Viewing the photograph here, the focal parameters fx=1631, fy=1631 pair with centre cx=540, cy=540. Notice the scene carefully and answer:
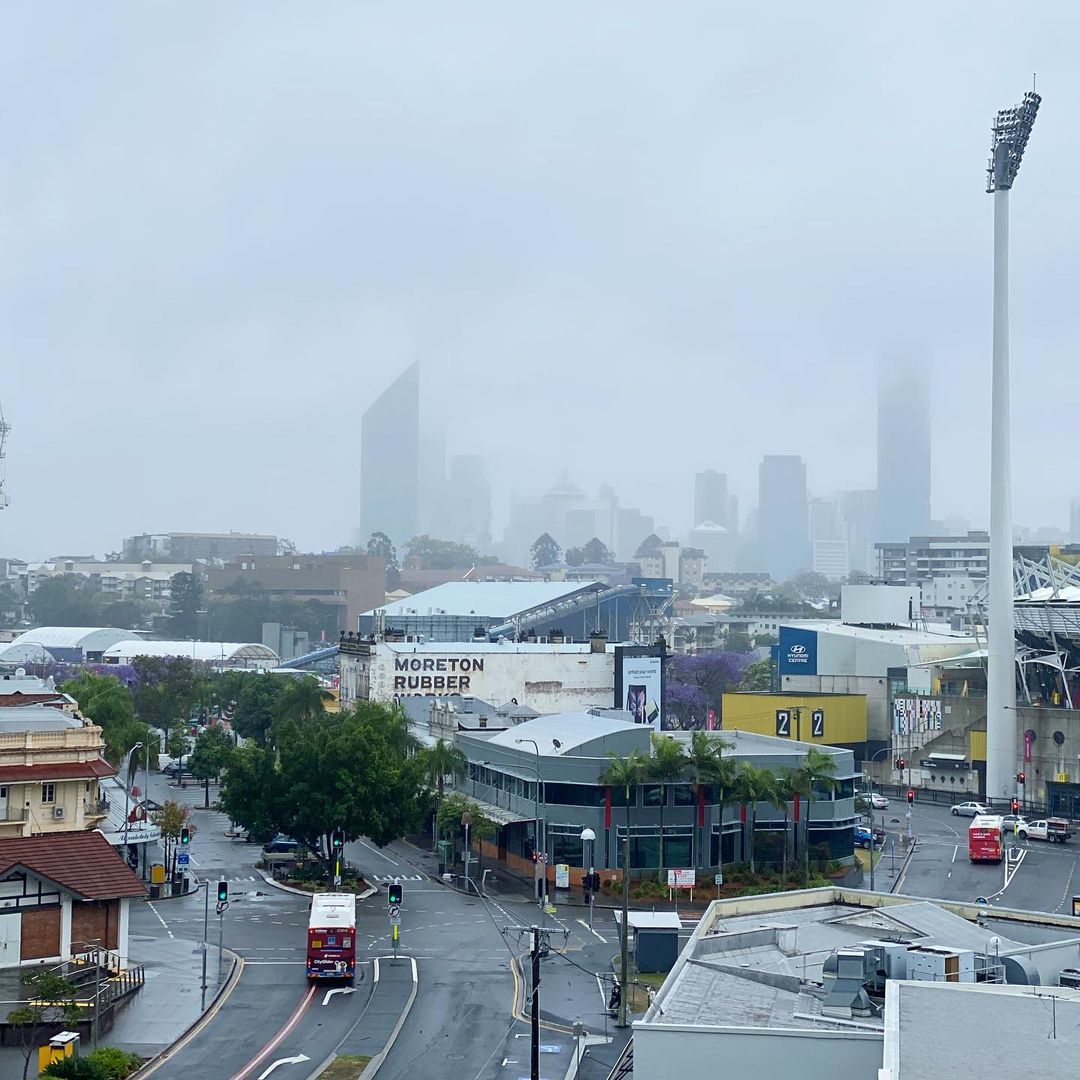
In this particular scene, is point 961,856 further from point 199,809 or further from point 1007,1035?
point 1007,1035

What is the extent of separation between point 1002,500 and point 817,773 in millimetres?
48158

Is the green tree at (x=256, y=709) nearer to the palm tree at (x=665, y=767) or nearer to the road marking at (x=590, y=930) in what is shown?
the palm tree at (x=665, y=767)

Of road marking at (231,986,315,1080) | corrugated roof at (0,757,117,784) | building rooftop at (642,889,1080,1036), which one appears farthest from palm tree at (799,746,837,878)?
corrugated roof at (0,757,117,784)

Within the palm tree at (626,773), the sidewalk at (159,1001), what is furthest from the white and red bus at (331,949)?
the palm tree at (626,773)

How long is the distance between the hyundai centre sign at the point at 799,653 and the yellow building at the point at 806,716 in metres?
16.6

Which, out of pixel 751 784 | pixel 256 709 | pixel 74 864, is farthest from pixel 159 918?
pixel 256 709

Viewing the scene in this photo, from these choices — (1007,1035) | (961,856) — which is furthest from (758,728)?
(1007,1035)

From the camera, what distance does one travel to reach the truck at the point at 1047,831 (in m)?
105

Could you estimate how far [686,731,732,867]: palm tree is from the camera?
83812mm

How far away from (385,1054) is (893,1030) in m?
25.2

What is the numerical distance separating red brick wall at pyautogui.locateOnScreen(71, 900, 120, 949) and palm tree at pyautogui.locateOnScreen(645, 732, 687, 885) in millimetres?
30004

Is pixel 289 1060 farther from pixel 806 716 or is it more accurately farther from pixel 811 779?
pixel 806 716

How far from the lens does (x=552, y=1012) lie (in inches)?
2281

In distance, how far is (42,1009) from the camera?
54.9 metres
